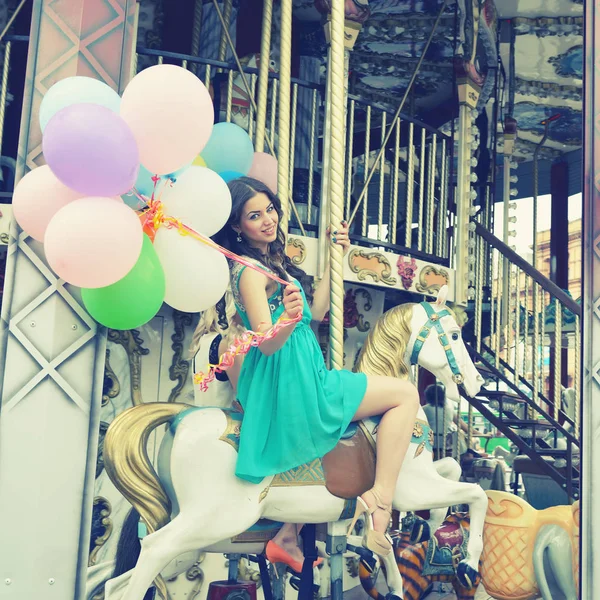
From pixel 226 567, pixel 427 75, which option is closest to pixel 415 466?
pixel 226 567

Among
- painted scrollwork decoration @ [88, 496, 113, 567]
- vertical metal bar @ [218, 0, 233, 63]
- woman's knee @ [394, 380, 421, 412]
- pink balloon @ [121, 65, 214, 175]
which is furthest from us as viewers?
vertical metal bar @ [218, 0, 233, 63]

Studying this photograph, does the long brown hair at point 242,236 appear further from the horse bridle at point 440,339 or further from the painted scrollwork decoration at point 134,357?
the painted scrollwork decoration at point 134,357

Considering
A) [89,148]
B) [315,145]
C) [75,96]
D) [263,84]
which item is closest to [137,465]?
[89,148]

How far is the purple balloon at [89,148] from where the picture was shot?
2551 millimetres

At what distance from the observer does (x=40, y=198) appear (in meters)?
2.84

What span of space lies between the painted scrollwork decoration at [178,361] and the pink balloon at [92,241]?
2601 mm

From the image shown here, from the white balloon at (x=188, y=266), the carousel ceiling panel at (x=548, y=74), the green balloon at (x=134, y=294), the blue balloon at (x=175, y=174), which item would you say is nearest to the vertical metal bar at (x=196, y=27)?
the carousel ceiling panel at (x=548, y=74)

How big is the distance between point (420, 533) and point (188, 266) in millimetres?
2522

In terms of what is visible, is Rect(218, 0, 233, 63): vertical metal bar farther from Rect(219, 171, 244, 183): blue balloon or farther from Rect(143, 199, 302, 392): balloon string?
Rect(143, 199, 302, 392): balloon string

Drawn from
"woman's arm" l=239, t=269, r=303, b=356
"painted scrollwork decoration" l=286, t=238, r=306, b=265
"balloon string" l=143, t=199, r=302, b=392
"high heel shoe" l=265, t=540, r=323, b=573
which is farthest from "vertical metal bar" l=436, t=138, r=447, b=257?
"balloon string" l=143, t=199, r=302, b=392

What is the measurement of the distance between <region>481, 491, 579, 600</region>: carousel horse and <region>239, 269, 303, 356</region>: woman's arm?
1.87 meters

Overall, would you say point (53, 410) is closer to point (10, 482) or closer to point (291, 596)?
point (10, 482)

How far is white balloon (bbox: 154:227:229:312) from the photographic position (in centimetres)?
291

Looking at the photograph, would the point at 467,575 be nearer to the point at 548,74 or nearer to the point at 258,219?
the point at 258,219
